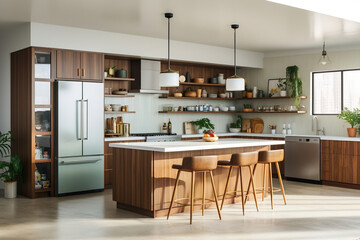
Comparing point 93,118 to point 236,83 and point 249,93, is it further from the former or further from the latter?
point 249,93

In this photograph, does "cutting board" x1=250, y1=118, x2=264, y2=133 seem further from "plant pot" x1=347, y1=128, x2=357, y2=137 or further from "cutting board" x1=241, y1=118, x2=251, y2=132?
"plant pot" x1=347, y1=128, x2=357, y2=137

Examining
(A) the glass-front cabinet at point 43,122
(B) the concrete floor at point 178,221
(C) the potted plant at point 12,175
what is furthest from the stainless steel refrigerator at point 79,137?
(C) the potted plant at point 12,175

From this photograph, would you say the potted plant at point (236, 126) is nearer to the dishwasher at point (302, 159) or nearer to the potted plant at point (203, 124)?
the potted plant at point (203, 124)

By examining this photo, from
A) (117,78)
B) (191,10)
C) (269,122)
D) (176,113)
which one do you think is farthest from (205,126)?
(191,10)

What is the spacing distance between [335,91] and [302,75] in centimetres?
82

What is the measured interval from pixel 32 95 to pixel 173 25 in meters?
2.56

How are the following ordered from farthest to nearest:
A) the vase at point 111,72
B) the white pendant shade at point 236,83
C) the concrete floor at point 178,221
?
the vase at point 111,72 < the white pendant shade at point 236,83 < the concrete floor at point 178,221

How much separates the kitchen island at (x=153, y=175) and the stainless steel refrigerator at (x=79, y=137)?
4.40 feet

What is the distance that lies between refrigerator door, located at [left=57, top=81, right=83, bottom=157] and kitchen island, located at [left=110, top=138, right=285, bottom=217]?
133 centimetres

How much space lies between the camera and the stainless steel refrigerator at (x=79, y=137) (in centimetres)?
717

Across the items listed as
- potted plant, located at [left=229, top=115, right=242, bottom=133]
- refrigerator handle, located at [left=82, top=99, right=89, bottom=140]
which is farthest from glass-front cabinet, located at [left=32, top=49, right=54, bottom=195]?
potted plant, located at [left=229, top=115, right=242, bottom=133]

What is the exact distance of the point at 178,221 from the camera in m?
5.51

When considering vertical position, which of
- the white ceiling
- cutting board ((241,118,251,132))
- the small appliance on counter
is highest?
the white ceiling

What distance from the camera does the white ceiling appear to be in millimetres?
5824
